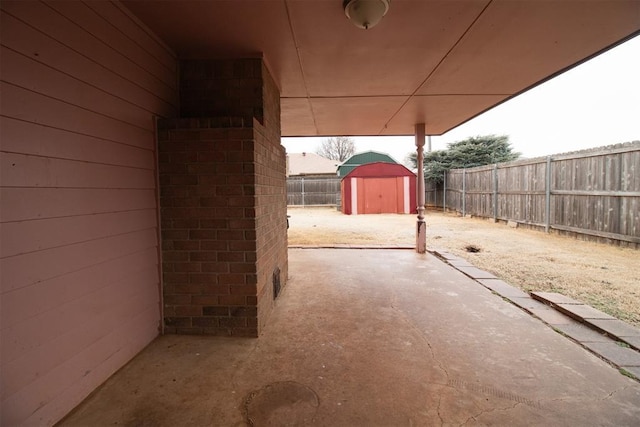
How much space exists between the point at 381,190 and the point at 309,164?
15.9 meters

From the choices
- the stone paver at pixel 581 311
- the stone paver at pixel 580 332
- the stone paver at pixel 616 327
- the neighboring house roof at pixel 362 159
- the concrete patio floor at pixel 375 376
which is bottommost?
the concrete patio floor at pixel 375 376

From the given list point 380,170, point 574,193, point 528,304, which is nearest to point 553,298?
point 528,304

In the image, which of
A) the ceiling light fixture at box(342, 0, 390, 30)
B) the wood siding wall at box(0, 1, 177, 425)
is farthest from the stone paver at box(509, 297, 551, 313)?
the wood siding wall at box(0, 1, 177, 425)

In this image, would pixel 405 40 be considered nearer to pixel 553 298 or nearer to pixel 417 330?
pixel 417 330

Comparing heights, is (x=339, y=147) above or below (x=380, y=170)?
above

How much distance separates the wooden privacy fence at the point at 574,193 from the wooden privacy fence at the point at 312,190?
9688mm

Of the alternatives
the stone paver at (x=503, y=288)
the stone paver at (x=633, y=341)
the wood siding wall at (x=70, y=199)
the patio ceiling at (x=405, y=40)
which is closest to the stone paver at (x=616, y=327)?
the stone paver at (x=633, y=341)

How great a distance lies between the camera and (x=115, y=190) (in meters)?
1.89

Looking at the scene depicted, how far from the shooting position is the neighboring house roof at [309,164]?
2862 centimetres

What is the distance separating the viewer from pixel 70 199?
1.56 m

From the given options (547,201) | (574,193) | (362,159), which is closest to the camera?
(574,193)

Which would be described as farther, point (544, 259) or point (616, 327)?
point (544, 259)

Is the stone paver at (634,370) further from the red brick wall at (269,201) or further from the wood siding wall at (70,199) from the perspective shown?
the wood siding wall at (70,199)

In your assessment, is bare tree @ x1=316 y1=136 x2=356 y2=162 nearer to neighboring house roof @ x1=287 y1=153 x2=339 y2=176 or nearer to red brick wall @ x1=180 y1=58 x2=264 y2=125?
neighboring house roof @ x1=287 y1=153 x2=339 y2=176
